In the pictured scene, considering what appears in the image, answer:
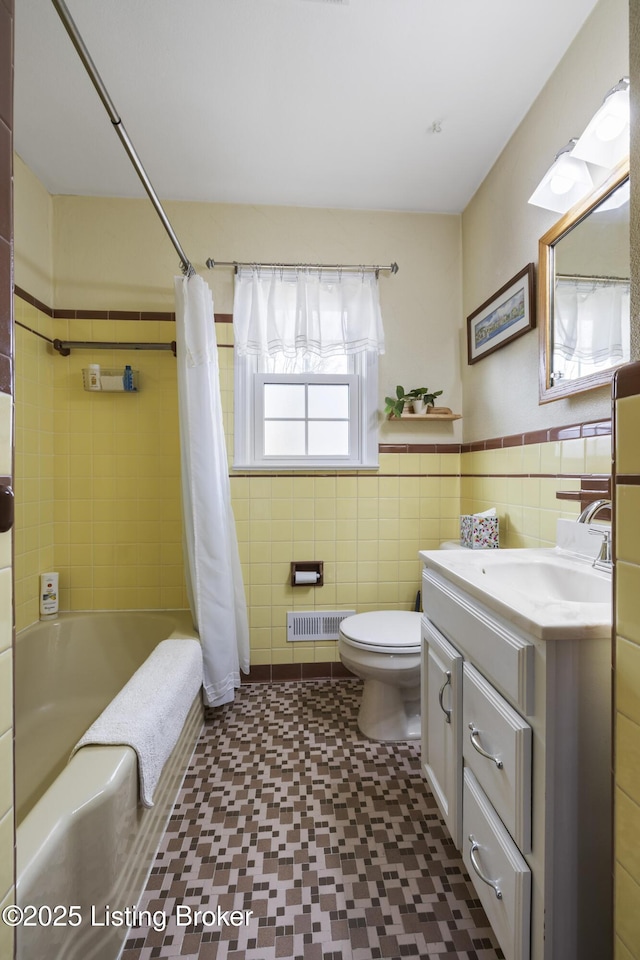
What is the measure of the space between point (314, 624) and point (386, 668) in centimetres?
67

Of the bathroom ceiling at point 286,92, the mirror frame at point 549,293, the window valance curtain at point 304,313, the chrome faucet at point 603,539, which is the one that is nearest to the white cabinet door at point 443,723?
the chrome faucet at point 603,539

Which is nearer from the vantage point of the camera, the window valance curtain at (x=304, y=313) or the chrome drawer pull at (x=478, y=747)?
the chrome drawer pull at (x=478, y=747)

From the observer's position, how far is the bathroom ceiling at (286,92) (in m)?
1.29

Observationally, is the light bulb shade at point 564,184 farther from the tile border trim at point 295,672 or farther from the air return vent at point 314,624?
the tile border trim at point 295,672

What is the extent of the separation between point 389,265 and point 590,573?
1.82 m

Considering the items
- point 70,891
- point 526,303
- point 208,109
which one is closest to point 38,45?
point 208,109

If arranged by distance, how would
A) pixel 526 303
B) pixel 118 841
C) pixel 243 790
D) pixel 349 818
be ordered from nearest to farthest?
pixel 118 841 < pixel 349 818 < pixel 243 790 < pixel 526 303

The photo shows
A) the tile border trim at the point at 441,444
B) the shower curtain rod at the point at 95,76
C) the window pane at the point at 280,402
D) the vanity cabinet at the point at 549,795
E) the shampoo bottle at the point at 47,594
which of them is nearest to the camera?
the vanity cabinet at the point at 549,795

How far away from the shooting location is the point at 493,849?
0.86 meters

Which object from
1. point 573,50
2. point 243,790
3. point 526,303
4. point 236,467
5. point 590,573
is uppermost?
point 573,50

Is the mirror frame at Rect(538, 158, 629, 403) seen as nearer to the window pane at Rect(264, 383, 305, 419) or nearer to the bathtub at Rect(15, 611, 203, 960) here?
the window pane at Rect(264, 383, 305, 419)

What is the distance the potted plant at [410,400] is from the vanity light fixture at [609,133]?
3.46 ft

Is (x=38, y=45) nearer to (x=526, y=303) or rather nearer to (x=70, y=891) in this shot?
(x=526, y=303)

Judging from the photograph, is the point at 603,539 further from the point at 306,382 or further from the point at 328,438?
the point at 306,382
